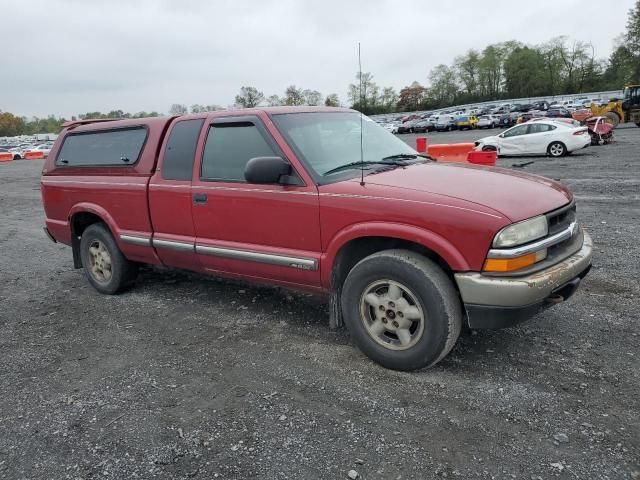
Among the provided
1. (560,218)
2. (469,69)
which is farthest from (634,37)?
(560,218)

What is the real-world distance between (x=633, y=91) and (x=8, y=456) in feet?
126

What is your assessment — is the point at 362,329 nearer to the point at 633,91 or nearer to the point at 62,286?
the point at 62,286

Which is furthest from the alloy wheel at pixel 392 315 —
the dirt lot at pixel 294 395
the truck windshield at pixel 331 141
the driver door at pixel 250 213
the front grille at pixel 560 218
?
the front grille at pixel 560 218

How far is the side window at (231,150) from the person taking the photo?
4.14 m

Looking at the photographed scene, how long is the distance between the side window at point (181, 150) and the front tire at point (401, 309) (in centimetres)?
196

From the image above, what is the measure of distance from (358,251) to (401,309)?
618mm

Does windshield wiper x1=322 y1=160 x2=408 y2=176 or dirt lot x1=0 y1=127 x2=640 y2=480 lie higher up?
windshield wiper x1=322 y1=160 x2=408 y2=176

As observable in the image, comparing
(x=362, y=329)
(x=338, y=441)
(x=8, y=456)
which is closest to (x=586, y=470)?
(x=338, y=441)

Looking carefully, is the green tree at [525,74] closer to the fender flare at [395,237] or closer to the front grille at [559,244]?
the front grille at [559,244]

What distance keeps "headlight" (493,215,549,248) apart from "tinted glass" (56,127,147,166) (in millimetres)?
3588

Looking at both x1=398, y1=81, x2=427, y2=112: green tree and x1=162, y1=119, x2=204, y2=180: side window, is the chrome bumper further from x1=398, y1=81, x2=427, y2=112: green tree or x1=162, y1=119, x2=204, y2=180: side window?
x1=398, y1=81, x2=427, y2=112: green tree

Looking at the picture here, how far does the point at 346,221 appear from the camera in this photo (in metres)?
3.56

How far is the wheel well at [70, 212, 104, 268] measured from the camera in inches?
223

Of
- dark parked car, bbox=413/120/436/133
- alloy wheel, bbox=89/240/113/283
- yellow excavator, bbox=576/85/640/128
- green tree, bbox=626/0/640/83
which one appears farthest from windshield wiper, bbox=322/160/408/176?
green tree, bbox=626/0/640/83
